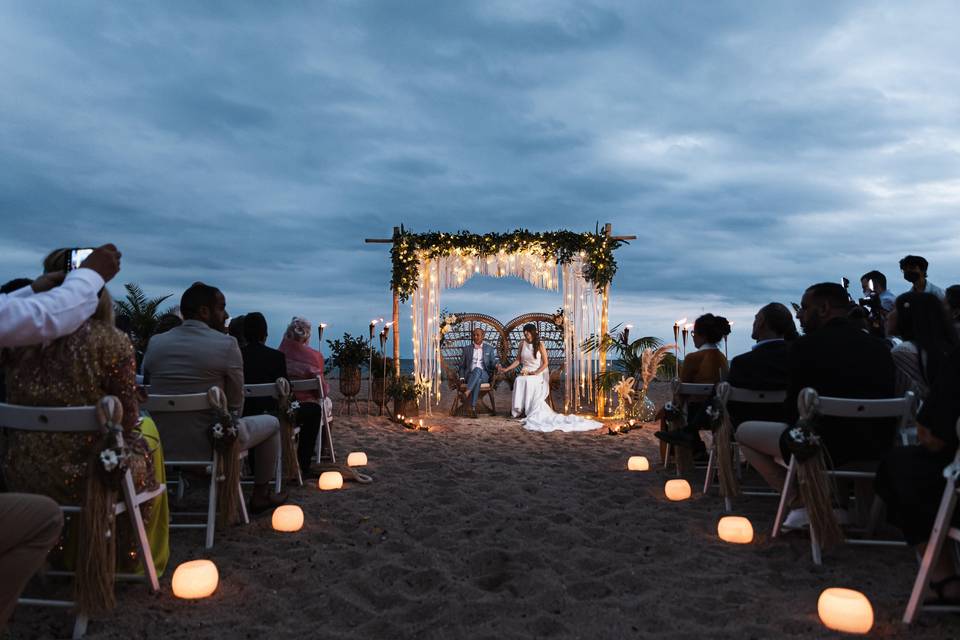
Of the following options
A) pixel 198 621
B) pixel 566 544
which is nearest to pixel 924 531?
pixel 566 544

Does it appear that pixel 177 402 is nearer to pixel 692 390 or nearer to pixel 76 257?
pixel 76 257

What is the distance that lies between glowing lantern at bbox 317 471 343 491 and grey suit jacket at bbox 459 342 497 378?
603 cm

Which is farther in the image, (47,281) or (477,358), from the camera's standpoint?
(477,358)

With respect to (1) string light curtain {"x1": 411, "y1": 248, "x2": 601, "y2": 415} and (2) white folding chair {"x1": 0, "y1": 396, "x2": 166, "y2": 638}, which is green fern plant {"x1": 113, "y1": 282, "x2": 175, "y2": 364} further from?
(2) white folding chair {"x1": 0, "y1": 396, "x2": 166, "y2": 638}

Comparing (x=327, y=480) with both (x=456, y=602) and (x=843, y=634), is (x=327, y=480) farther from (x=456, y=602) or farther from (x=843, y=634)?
(x=843, y=634)

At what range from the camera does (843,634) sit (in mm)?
2438

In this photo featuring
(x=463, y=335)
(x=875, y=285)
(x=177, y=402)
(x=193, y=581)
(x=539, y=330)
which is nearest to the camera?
(x=193, y=581)

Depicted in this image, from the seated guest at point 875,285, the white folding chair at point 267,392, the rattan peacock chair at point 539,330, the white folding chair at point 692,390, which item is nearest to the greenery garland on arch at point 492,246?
the rattan peacock chair at point 539,330

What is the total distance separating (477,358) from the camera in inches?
432

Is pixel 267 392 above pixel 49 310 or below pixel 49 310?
below

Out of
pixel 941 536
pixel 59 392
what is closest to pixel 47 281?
pixel 59 392

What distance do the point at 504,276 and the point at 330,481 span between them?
20.9 ft

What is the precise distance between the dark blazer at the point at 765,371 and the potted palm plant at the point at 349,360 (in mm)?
7279

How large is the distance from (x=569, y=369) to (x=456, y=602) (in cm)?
799
